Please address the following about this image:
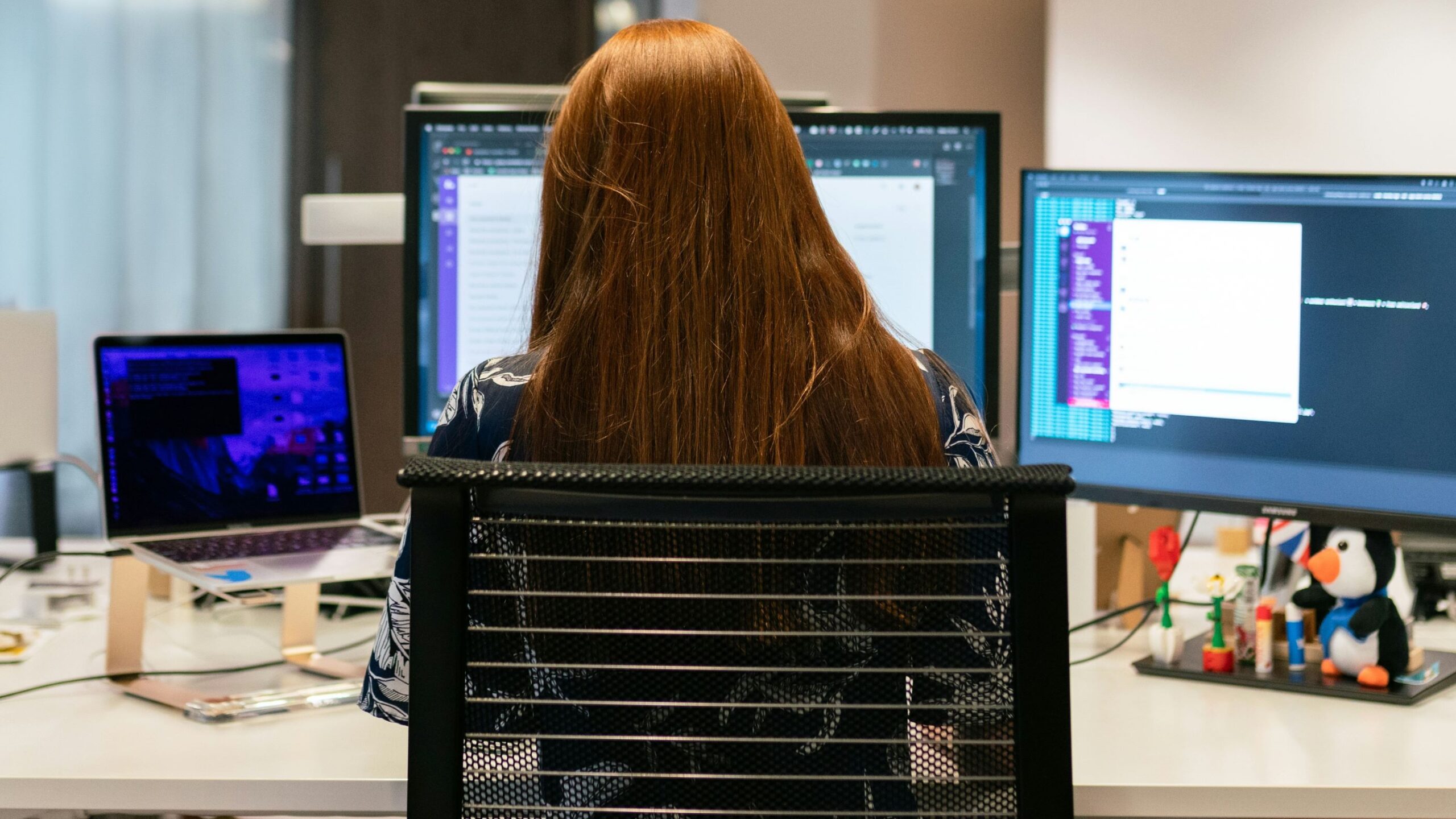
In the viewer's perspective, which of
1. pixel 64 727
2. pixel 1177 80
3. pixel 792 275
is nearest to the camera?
pixel 792 275

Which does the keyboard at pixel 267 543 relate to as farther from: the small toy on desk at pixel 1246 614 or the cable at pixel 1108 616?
the small toy on desk at pixel 1246 614

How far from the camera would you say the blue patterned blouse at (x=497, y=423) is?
31.8 inches

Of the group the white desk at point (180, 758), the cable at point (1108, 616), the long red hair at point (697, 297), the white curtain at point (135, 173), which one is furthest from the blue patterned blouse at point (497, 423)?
the white curtain at point (135, 173)

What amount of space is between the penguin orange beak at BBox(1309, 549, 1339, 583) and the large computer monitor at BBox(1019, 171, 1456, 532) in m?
0.04

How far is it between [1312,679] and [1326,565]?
0.11 metres

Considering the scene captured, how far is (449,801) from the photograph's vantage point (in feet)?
2.07

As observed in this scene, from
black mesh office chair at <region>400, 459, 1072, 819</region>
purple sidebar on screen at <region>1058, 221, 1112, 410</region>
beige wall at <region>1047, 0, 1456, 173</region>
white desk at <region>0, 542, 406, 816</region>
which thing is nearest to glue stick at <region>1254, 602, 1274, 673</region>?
purple sidebar on screen at <region>1058, 221, 1112, 410</region>

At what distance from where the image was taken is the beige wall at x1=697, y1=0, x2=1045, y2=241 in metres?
3.55

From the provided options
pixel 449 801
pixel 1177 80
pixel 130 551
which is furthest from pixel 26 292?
pixel 449 801

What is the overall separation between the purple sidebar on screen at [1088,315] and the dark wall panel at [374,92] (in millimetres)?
2831

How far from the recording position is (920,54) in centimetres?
357

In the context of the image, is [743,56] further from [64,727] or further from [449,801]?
[64,727]

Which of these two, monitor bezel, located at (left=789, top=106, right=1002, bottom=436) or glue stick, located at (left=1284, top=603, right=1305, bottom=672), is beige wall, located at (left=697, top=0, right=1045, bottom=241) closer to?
monitor bezel, located at (left=789, top=106, right=1002, bottom=436)

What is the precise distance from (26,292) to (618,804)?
381cm
